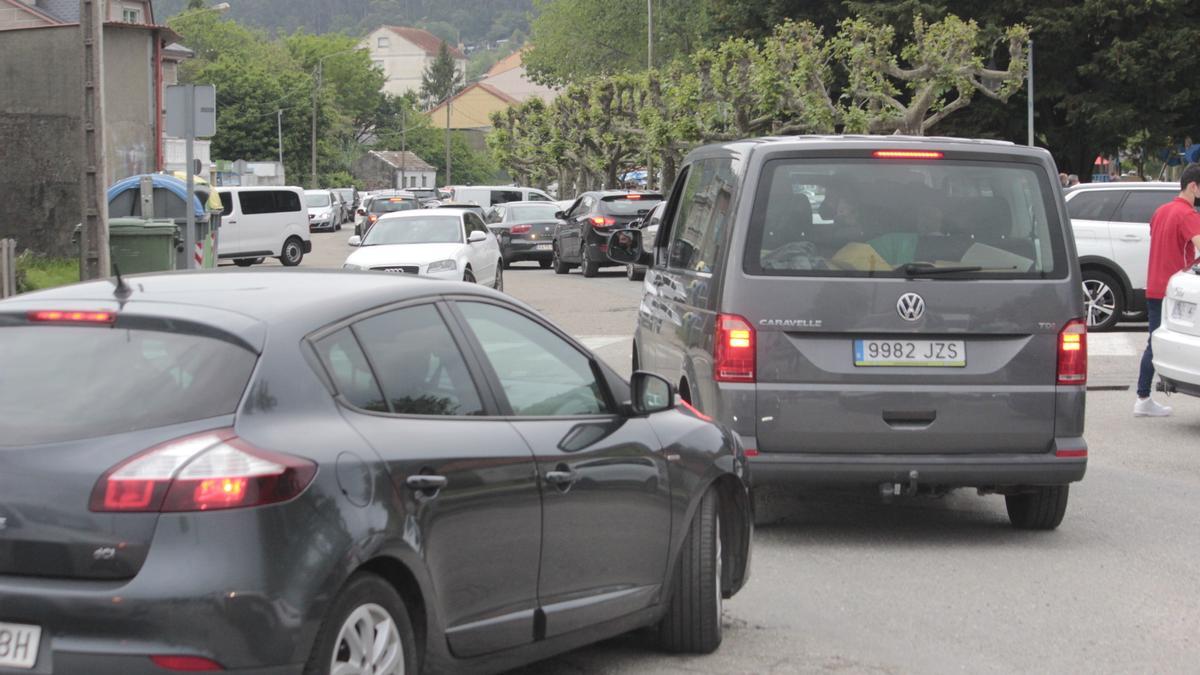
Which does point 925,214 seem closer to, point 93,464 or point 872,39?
point 93,464

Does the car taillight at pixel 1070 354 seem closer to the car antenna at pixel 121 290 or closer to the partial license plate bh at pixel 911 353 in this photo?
the partial license plate bh at pixel 911 353

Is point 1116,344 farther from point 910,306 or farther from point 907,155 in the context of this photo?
point 910,306

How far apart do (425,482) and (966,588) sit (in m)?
3.49

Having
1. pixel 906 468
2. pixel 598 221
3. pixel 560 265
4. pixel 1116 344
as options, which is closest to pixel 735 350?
pixel 906 468

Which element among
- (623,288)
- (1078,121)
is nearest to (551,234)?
(623,288)

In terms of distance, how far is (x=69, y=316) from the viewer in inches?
176

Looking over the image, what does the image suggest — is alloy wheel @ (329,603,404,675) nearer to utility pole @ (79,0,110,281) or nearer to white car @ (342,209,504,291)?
utility pole @ (79,0,110,281)

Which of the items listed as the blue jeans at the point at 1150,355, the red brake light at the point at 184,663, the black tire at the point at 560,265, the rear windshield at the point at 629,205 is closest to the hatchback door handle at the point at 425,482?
the red brake light at the point at 184,663

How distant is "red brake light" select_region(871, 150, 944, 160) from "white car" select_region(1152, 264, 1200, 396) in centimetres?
447

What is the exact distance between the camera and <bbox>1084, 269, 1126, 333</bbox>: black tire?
20.0 meters

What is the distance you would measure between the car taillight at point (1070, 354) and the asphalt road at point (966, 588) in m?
0.83

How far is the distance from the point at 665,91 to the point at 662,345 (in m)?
48.6

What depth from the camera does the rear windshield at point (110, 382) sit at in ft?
13.6

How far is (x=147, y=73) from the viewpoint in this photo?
152ft
